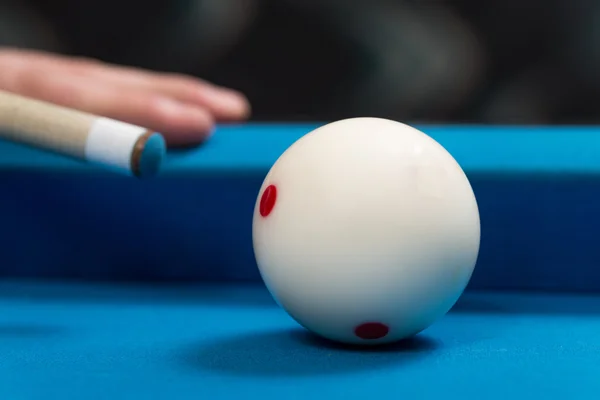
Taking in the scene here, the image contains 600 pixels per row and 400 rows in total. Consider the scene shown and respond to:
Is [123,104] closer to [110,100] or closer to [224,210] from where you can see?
[110,100]

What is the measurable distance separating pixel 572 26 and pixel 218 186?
2.07 metres

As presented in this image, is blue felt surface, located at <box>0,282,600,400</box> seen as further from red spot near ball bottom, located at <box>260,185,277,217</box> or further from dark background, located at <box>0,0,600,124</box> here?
dark background, located at <box>0,0,600,124</box>

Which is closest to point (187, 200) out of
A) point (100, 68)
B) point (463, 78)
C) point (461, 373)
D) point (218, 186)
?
point (218, 186)

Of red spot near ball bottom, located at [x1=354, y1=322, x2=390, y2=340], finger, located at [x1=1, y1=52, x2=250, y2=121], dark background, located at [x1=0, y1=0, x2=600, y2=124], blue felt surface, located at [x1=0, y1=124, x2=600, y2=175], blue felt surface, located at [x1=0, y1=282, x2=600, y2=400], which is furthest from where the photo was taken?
dark background, located at [x1=0, y1=0, x2=600, y2=124]

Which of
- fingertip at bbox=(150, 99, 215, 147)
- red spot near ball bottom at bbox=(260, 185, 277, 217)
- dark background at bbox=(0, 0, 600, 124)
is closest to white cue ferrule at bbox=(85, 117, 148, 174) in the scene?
red spot near ball bottom at bbox=(260, 185, 277, 217)

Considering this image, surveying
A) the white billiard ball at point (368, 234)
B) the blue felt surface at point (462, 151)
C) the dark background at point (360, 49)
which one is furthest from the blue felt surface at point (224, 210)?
the dark background at point (360, 49)

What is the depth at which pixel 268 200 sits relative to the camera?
87cm

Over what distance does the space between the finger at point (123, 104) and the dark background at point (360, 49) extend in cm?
158

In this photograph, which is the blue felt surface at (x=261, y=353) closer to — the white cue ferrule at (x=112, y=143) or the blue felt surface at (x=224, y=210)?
the blue felt surface at (x=224, y=210)


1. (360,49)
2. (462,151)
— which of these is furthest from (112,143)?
(360,49)

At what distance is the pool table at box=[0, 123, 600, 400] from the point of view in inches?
29.5

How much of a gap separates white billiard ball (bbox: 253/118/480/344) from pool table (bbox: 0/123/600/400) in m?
0.05

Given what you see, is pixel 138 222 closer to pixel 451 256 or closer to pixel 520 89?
pixel 451 256

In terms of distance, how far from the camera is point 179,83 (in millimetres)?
1866
